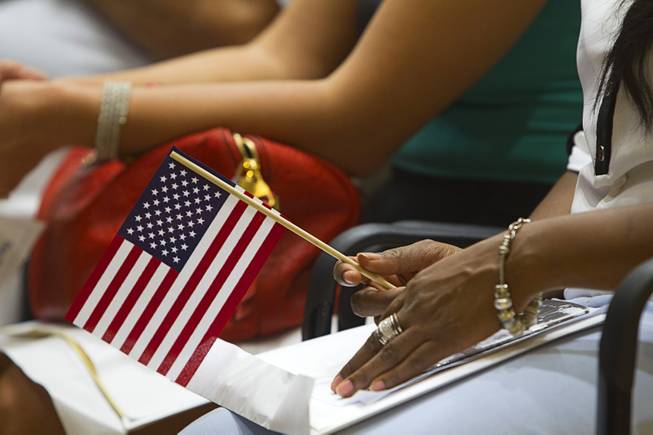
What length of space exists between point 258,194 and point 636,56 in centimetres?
62

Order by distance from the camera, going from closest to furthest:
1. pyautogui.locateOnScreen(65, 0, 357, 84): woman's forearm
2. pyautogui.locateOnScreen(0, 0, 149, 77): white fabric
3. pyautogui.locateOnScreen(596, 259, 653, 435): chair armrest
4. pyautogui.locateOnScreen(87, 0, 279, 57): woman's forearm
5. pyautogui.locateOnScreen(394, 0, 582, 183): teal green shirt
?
pyautogui.locateOnScreen(596, 259, 653, 435): chair armrest, pyautogui.locateOnScreen(394, 0, 582, 183): teal green shirt, pyautogui.locateOnScreen(65, 0, 357, 84): woman's forearm, pyautogui.locateOnScreen(87, 0, 279, 57): woman's forearm, pyautogui.locateOnScreen(0, 0, 149, 77): white fabric

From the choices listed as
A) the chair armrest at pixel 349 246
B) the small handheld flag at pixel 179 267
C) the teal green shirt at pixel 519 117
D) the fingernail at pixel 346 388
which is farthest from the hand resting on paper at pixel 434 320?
the teal green shirt at pixel 519 117

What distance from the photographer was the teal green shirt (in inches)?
48.3

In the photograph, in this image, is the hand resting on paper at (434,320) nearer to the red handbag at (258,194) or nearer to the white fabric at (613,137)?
the white fabric at (613,137)

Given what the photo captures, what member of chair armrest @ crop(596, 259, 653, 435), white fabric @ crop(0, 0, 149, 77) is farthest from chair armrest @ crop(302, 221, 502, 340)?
white fabric @ crop(0, 0, 149, 77)

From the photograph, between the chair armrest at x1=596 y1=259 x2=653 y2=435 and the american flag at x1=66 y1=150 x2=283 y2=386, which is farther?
the american flag at x1=66 y1=150 x2=283 y2=386

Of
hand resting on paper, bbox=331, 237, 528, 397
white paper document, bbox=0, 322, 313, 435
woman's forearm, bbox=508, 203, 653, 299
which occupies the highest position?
woman's forearm, bbox=508, 203, 653, 299

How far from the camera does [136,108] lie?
1.38 meters

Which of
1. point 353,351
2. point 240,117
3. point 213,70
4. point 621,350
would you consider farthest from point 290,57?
point 621,350

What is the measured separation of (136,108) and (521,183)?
1.85 feet

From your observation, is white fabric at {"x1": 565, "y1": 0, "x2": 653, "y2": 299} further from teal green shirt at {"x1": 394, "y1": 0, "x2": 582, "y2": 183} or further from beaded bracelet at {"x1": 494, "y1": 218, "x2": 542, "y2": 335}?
teal green shirt at {"x1": 394, "y1": 0, "x2": 582, "y2": 183}

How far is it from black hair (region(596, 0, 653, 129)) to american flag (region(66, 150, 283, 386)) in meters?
0.34

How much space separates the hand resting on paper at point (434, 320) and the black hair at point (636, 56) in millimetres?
181

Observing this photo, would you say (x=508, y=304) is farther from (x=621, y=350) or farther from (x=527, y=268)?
(x=621, y=350)
